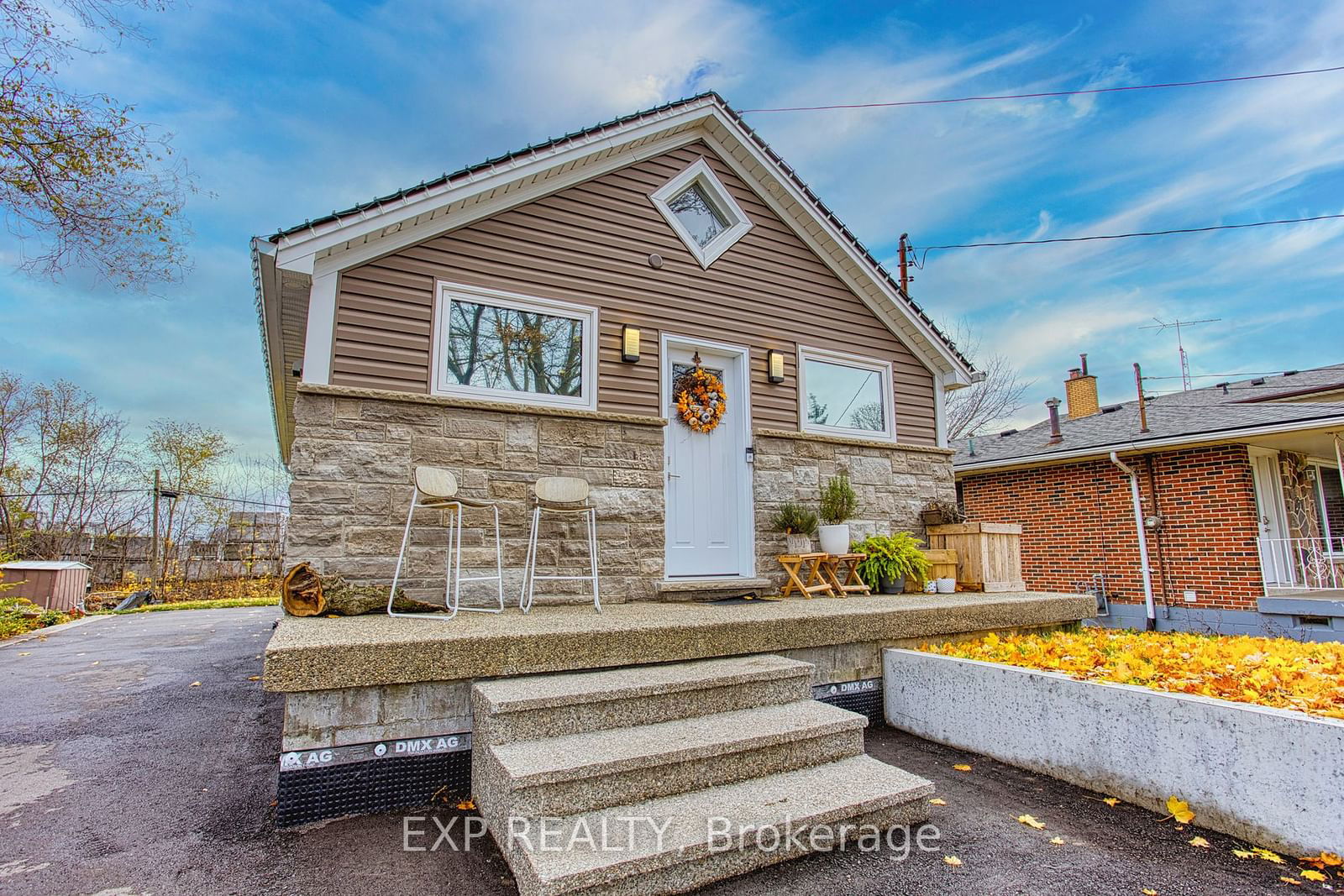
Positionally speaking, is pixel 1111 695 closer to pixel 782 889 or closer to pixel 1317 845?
pixel 1317 845

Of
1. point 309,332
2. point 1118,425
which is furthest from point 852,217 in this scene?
point 309,332

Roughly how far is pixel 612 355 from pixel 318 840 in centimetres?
372

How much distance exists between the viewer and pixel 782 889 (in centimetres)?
199

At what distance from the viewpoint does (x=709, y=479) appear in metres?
5.54

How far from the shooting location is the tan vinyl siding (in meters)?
4.39

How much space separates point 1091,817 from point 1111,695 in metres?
0.53

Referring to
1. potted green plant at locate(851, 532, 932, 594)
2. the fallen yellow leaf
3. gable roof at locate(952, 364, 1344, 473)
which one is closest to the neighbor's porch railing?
gable roof at locate(952, 364, 1344, 473)

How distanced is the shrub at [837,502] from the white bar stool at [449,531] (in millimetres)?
3007

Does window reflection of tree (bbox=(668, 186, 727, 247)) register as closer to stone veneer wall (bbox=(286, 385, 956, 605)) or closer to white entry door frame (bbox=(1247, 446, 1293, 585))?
stone veneer wall (bbox=(286, 385, 956, 605))

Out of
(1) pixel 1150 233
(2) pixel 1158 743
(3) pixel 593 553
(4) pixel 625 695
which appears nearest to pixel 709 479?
(3) pixel 593 553

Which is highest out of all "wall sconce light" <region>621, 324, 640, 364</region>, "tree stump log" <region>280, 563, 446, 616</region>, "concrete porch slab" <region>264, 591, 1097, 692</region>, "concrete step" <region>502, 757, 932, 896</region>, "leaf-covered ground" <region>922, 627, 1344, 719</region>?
"wall sconce light" <region>621, 324, 640, 364</region>

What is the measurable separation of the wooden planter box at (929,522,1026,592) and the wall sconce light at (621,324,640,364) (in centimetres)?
362

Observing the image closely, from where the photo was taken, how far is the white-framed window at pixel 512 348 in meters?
4.57

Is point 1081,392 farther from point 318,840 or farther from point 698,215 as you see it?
point 318,840
